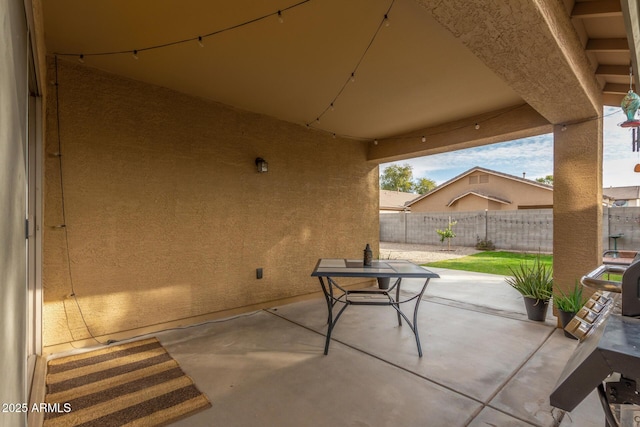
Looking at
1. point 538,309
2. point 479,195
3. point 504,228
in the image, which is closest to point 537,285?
point 538,309

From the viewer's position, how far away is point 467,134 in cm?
422

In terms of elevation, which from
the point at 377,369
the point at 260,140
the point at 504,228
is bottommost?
the point at 377,369

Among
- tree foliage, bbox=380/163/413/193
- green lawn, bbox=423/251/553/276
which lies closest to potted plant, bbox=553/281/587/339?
green lawn, bbox=423/251/553/276

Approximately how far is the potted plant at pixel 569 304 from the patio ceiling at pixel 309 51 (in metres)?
2.04

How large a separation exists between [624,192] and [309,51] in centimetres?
2472

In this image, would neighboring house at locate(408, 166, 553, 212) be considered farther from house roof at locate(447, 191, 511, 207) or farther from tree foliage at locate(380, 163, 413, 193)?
tree foliage at locate(380, 163, 413, 193)

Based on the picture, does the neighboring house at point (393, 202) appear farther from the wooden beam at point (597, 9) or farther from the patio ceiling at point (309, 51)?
the wooden beam at point (597, 9)

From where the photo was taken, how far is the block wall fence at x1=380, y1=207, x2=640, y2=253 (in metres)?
8.21

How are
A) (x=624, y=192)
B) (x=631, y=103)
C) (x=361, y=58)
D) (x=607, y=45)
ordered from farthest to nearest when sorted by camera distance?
(x=624, y=192)
(x=361, y=58)
(x=607, y=45)
(x=631, y=103)

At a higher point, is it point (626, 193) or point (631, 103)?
point (626, 193)

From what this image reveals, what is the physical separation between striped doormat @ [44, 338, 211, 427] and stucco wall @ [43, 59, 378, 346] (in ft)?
1.62

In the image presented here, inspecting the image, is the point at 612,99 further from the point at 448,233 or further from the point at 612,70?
the point at 448,233

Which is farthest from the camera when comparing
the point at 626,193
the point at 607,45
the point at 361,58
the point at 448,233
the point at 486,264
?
the point at 626,193

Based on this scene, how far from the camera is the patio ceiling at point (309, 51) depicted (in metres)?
2.12
